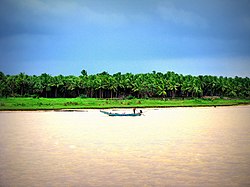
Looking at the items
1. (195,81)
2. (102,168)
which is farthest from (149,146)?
(195,81)

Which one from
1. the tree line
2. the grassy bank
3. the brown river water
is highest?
the tree line

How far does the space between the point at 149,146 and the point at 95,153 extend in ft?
9.00

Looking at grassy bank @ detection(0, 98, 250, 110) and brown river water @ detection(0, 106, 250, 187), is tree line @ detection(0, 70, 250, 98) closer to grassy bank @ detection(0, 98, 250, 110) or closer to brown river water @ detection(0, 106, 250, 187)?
grassy bank @ detection(0, 98, 250, 110)

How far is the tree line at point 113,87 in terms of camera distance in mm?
73250

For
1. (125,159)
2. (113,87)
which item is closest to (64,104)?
(113,87)

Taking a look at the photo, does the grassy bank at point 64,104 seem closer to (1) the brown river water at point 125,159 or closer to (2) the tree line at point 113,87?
(2) the tree line at point 113,87

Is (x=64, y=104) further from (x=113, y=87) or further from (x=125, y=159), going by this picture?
(x=125, y=159)

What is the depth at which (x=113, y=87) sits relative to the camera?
245 feet

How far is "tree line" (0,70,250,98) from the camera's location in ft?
240

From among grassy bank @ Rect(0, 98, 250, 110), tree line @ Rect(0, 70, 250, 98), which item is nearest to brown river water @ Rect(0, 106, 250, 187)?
grassy bank @ Rect(0, 98, 250, 110)

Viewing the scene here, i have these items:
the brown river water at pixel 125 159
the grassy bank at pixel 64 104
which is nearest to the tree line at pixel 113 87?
the grassy bank at pixel 64 104

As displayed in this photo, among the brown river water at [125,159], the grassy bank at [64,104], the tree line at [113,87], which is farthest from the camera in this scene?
the tree line at [113,87]

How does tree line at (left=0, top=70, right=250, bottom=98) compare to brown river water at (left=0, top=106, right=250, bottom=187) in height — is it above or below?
above

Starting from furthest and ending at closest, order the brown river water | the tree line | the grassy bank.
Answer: the tree line < the grassy bank < the brown river water
